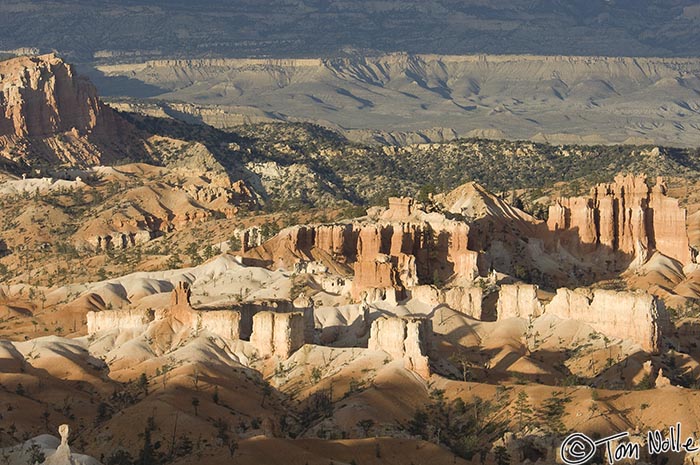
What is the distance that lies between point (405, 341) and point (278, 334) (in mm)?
8836

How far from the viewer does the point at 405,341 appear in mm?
100188

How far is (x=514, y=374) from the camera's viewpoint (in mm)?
104375

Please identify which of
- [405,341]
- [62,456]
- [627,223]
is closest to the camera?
[62,456]

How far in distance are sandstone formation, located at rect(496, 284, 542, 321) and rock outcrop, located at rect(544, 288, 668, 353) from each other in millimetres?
3792

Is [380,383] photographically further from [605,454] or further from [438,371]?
[605,454]

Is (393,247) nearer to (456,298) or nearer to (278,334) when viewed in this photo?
(456,298)

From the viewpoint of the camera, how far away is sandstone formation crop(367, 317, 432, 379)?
9906cm

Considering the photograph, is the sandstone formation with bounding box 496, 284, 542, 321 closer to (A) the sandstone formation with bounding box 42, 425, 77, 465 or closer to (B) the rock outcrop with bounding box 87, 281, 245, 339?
(B) the rock outcrop with bounding box 87, 281, 245, 339

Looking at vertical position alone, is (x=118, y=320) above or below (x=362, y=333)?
below

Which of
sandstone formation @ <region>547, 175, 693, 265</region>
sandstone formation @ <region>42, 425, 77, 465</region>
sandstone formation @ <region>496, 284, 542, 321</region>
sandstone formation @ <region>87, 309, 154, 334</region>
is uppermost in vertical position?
sandstone formation @ <region>42, 425, 77, 465</region>

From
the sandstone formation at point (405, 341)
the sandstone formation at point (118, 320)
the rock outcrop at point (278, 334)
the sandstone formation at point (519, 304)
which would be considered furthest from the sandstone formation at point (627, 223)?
the sandstone formation at point (405, 341)

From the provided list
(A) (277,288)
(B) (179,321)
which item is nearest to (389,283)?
(A) (277,288)

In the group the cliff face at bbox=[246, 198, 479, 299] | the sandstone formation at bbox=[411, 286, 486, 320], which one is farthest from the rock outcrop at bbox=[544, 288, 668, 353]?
the cliff face at bbox=[246, 198, 479, 299]

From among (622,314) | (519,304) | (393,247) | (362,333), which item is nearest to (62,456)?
(362,333)
